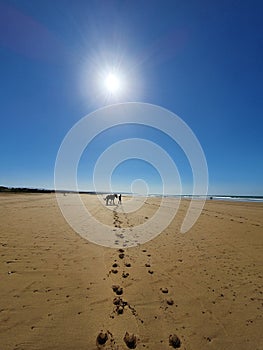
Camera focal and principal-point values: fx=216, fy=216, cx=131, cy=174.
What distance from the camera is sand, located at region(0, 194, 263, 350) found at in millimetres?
3861

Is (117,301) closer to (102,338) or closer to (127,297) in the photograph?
(127,297)

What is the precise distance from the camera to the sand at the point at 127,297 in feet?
12.7

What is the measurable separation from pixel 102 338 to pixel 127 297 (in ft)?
4.91

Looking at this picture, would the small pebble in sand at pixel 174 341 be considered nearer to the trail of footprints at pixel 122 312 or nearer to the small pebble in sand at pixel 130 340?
the trail of footprints at pixel 122 312

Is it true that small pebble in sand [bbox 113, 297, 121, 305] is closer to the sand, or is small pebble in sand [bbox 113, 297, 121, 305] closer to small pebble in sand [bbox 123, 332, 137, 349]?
the sand

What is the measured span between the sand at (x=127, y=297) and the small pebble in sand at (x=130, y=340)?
17 millimetres

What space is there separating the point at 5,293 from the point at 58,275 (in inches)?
55.9

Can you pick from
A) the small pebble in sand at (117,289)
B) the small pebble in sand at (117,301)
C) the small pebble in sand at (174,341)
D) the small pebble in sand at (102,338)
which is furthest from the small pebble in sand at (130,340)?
the small pebble in sand at (117,289)

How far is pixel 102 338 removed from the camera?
3.79 meters

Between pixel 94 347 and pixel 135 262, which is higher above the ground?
pixel 135 262

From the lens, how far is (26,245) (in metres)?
8.80

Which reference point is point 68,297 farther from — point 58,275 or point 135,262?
point 135,262

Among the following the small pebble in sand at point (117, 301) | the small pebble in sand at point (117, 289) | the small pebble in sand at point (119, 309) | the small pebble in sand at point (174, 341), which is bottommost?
the small pebble in sand at point (174, 341)

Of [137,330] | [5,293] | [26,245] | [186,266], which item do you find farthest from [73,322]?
[26,245]
